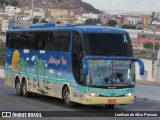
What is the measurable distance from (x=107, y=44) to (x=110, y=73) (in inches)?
45.9

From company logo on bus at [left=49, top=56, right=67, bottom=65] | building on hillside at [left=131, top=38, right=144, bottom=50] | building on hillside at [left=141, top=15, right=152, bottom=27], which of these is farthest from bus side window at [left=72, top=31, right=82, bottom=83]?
building on hillside at [left=141, top=15, right=152, bottom=27]

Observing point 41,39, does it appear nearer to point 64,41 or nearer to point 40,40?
point 40,40

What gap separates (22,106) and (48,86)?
2.48 m

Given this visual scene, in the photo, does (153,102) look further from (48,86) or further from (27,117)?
(27,117)

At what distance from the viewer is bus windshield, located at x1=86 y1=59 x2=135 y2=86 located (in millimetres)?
19078

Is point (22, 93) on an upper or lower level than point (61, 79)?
lower

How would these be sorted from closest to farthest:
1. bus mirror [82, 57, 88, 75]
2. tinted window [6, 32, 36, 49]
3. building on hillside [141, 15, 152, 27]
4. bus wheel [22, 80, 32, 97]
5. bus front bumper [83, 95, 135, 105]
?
bus mirror [82, 57, 88, 75] → bus front bumper [83, 95, 135, 105] → tinted window [6, 32, 36, 49] → bus wheel [22, 80, 32, 97] → building on hillside [141, 15, 152, 27]

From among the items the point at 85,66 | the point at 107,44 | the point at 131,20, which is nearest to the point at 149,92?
the point at 107,44

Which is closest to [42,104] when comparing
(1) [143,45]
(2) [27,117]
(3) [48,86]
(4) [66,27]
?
(3) [48,86]

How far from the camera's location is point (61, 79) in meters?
21.2

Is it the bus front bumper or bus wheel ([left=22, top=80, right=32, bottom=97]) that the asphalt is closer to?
bus wheel ([left=22, top=80, right=32, bottom=97])

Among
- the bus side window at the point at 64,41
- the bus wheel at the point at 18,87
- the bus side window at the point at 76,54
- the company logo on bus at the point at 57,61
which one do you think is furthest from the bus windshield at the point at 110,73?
the bus wheel at the point at 18,87

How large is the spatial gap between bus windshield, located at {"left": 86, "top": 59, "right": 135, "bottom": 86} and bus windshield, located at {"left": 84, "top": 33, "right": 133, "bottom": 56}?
Answer: 39cm

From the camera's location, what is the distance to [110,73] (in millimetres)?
19219
